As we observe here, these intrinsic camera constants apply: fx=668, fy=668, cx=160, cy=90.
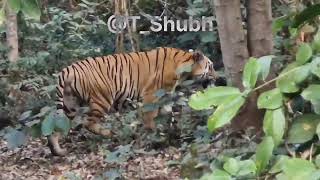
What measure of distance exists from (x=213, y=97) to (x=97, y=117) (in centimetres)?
529

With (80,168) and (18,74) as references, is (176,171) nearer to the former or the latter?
(80,168)

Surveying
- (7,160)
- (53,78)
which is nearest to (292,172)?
(7,160)

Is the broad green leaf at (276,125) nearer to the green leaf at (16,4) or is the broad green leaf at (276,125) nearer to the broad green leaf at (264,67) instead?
the broad green leaf at (264,67)

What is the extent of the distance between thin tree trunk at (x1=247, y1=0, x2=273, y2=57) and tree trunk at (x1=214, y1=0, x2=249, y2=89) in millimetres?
55

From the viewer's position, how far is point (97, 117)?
6.25 m

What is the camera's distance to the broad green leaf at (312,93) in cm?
100

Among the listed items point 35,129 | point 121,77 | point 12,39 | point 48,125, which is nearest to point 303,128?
point 48,125

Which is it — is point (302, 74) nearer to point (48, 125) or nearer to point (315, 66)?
point (315, 66)

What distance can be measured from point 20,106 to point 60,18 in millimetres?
2642

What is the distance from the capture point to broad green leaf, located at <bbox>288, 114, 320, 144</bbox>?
1067 mm

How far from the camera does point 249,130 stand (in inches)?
125

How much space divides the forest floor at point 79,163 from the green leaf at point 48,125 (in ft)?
1.00

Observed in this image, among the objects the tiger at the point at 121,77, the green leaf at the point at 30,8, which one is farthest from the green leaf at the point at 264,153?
the tiger at the point at 121,77

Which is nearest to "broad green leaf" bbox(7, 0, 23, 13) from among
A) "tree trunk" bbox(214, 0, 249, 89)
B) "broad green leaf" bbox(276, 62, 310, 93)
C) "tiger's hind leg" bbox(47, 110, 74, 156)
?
"broad green leaf" bbox(276, 62, 310, 93)
